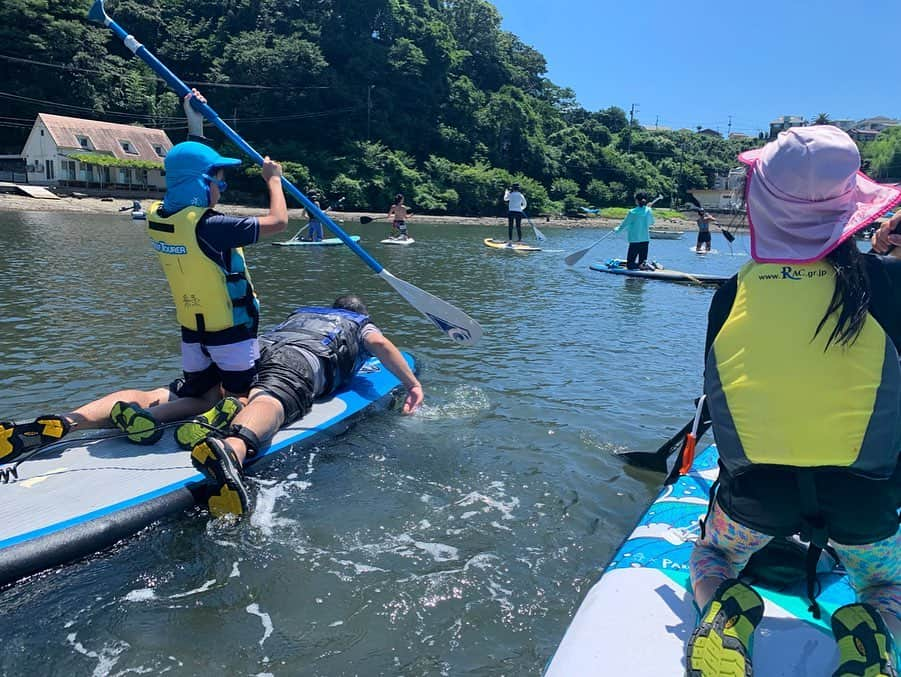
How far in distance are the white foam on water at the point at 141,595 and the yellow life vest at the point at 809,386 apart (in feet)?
8.40

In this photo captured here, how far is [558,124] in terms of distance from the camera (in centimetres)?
6856

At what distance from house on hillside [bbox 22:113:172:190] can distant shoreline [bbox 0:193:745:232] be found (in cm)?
526

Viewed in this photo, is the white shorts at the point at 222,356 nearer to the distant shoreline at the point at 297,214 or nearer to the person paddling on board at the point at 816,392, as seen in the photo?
the person paddling on board at the point at 816,392

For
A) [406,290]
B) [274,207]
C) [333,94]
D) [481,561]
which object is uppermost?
[333,94]

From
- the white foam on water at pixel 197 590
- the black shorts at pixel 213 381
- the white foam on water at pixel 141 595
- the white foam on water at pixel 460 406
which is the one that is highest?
the black shorts at pixel 213 381

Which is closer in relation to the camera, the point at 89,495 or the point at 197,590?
the point at 197,590

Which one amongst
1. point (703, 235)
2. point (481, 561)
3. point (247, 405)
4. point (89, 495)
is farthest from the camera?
point (703, 235)

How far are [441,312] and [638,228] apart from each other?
9.93 meters

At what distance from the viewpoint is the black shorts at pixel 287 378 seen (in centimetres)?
426

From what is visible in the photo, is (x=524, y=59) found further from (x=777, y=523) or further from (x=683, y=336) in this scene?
(x=777, y=523)

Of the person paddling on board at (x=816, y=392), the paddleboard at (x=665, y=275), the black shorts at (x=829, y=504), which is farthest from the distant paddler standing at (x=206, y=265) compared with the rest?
the paddleboard at (x=665, y=275)

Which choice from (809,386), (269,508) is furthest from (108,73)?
(809,386)

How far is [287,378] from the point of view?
4359 mm

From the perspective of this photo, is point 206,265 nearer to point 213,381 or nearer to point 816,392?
point 213,381
